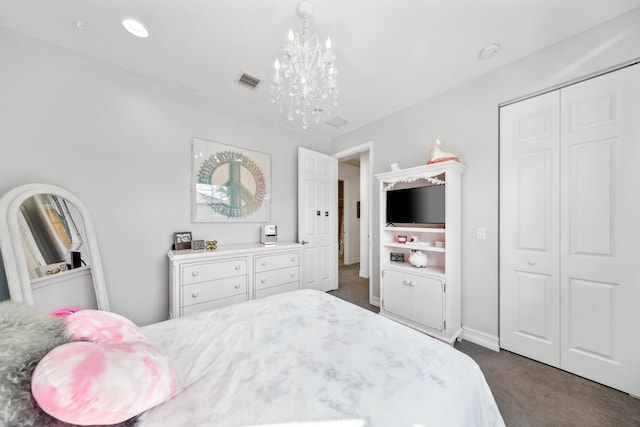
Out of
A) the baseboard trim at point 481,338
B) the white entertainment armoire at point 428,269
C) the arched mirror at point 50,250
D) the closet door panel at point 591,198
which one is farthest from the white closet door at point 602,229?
the arched mirror at point 50,250

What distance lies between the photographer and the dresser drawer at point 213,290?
2.14m

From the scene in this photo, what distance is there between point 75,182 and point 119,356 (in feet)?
7.11

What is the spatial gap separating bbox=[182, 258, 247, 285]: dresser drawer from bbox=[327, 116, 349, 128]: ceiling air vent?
90.1 inches

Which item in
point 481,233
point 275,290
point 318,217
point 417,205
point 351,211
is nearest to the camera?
point 481,233

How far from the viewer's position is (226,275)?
2.36 m

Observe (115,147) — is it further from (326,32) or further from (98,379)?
(98,379)

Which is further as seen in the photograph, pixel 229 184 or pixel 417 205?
pixel 229 184

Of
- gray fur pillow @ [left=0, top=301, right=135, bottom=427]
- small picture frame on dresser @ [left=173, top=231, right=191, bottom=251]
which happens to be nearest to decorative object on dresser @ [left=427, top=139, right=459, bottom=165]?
gray fur pillow @ [left=0, top=301, right=135, bottom=427]

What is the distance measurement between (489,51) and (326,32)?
1.45 meters

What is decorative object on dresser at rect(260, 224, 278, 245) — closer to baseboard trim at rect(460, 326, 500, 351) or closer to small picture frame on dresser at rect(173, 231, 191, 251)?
small picture frame on dresser at rect(173, 231, 191, 251)

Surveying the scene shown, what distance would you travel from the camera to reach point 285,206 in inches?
133

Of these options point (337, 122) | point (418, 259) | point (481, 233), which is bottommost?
point (418, 259)

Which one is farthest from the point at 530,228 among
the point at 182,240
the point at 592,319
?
the point at 182,240

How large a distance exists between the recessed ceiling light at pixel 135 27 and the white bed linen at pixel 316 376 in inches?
86.5
